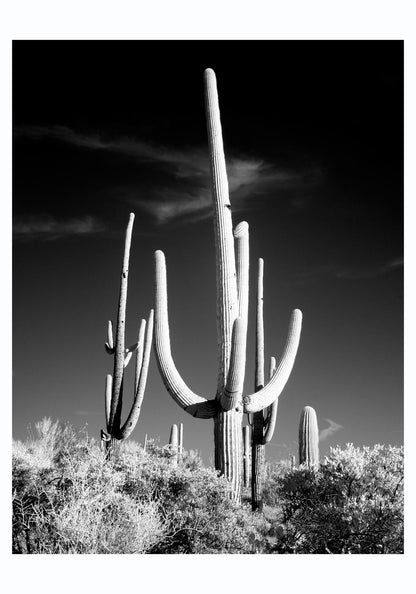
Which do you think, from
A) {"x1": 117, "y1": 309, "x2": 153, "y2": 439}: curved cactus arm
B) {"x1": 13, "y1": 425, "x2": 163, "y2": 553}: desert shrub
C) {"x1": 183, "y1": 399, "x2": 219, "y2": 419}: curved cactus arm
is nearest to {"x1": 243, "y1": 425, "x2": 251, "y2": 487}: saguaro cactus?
{"x1": 117, "y1": 309, "x2": 153, "y2": 439}: curved cactus arm

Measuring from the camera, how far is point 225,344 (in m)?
7.05

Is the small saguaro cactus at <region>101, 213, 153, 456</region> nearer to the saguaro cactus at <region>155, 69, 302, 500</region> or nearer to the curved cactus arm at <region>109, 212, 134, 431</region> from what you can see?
the curved cactus arm at <region>109, 212, 134, 431</region>

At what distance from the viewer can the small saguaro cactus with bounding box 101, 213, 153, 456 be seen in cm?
1008

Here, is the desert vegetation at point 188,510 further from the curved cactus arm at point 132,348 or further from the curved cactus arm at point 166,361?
the curved cactus arm at point 132,348

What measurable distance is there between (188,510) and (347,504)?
5.82ft

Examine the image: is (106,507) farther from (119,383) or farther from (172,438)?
(172,438)

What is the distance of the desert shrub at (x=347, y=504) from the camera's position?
5.66 meters

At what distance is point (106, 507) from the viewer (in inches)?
210

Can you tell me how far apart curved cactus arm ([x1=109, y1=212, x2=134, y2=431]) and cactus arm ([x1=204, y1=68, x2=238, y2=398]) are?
3.53m

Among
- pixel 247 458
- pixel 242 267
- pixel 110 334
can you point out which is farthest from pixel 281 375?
pixel 247 458

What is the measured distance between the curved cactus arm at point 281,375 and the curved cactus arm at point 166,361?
64cm

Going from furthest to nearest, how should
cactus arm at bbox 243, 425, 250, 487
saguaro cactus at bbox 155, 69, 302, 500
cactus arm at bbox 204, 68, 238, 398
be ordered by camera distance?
1. cactus arm at bbox 243, 425, 250, 487
2. cactus arm at bbox 204, 68, 238, 398
3. saguaro cactus at bbox 155, 69, 302, 500

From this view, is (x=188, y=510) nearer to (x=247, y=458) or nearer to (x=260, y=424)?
(x=260, y=424)
